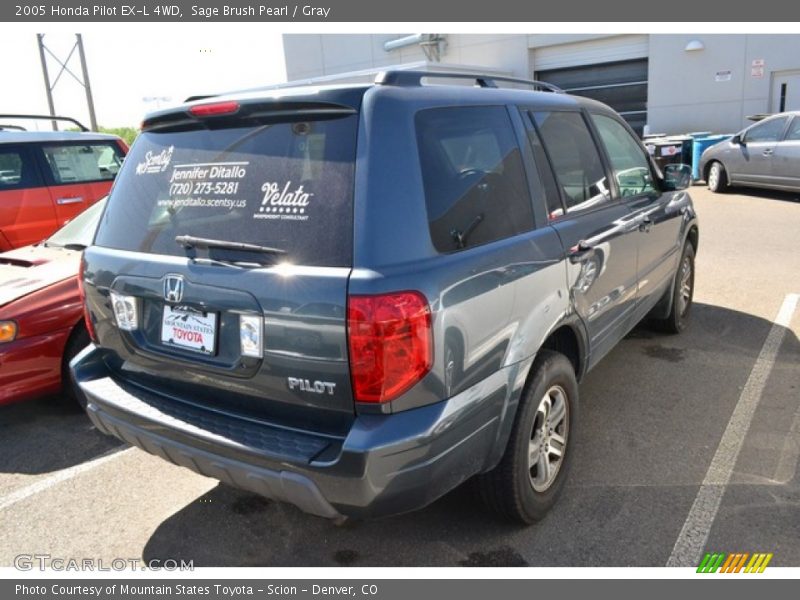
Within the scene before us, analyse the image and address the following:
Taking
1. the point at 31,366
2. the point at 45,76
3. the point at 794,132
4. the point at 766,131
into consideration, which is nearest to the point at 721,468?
the point at 31,366

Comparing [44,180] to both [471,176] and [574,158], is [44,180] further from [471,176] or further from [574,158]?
[471,176]

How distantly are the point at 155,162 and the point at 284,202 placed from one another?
0.87 m

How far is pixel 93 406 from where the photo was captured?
9.55 feet

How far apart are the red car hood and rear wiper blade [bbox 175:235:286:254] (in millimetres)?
2207

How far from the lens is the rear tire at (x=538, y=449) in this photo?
2736mm

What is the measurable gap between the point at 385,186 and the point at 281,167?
0.45 metres

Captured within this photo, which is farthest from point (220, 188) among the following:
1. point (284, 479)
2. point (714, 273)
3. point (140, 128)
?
point (714, 273)

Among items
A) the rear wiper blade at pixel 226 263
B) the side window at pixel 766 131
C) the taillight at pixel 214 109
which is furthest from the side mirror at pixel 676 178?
the side window at pixel 766 131

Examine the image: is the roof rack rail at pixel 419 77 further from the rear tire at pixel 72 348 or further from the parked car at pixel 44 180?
the parked car at pixel 44 180

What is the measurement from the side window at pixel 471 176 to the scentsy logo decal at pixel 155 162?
115 centimetres

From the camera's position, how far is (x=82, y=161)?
779 cm

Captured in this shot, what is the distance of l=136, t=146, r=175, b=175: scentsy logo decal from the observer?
2.81 m

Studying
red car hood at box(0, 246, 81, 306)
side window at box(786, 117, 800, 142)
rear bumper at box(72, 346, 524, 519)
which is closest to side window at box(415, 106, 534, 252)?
rear bumper at box(72, 346, 524, 519)

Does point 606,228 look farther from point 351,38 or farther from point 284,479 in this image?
point 351,38
